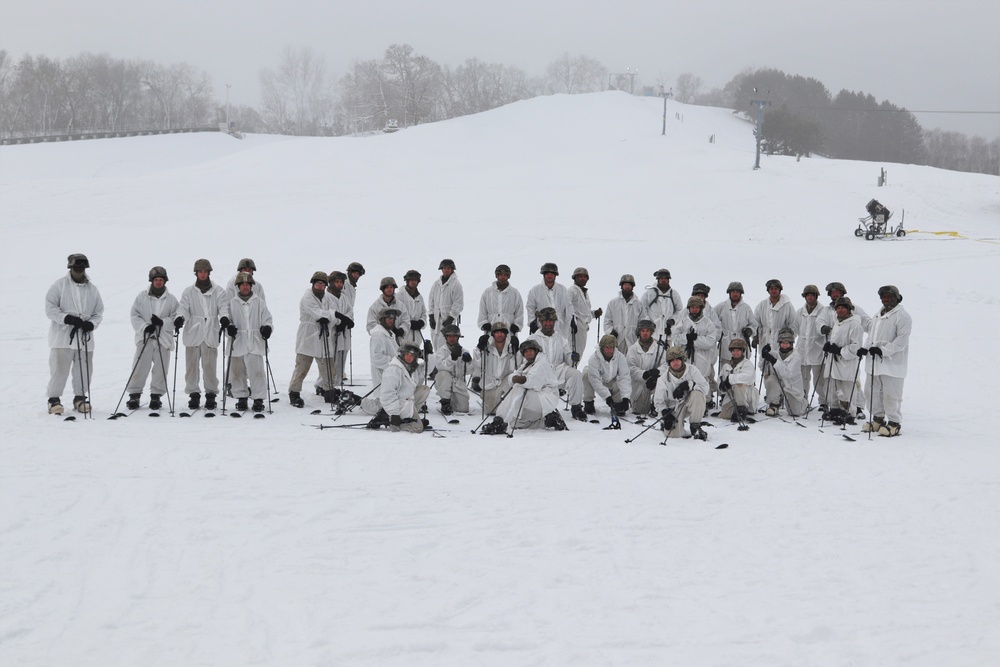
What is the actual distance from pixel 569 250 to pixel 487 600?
57.4 ft

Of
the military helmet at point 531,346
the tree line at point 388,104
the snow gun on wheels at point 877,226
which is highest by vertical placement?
the tree line at point 388,104

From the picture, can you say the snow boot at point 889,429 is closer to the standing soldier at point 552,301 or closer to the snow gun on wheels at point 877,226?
the standing soldier at point 552,301

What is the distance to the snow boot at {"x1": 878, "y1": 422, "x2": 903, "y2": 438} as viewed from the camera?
9414 mm

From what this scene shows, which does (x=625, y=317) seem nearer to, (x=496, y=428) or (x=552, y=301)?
(x=552, y=301)

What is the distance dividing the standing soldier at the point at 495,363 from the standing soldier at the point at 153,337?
3763 mm

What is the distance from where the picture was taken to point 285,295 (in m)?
18.0

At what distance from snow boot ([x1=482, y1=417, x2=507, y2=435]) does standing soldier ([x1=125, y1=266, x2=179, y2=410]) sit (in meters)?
3.90

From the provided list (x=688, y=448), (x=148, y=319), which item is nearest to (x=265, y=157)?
(x=148, y=319)

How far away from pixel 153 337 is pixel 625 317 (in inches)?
238

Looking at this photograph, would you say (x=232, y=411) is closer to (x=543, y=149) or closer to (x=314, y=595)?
(x=314, y=595)

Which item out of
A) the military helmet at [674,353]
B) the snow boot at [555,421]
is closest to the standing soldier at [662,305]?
the military helmet at [674,353]

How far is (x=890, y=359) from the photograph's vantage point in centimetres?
955

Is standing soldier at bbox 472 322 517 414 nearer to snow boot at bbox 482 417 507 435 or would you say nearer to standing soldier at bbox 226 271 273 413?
snow boot at bbox 482 417 507 435

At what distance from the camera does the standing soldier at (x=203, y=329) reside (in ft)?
32.3
